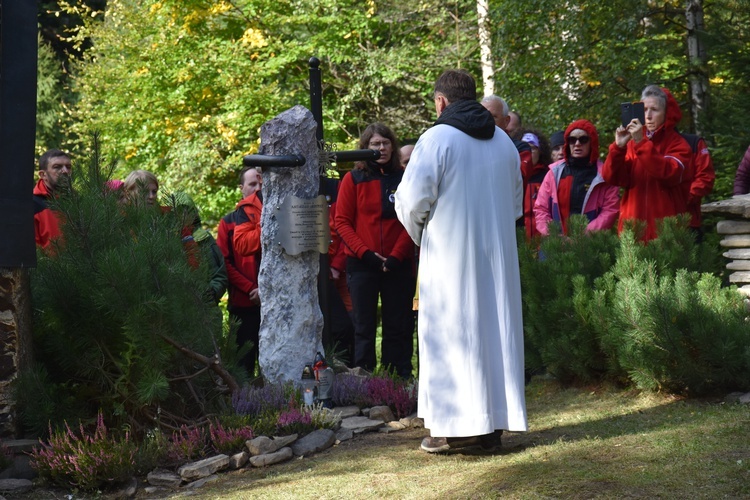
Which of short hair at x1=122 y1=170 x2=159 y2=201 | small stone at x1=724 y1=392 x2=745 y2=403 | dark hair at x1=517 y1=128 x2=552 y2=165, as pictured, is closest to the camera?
small stone at x1=724 y1=392 x2=745 y2=403

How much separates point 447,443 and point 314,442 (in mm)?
994

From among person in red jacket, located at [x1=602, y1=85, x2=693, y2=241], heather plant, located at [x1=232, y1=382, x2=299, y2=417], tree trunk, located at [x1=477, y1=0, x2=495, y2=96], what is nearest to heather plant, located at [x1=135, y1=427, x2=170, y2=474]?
heather plant, located at [x1=232, y1=382, x2=299, y2=417]

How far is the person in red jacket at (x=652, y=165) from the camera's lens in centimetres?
790

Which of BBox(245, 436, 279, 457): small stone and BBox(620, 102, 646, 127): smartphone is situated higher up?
BBox(620, 102, 646, 127): smartphone

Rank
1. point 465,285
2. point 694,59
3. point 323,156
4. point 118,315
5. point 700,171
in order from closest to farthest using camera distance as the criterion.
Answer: point 465,285
point 118,315
point 323,156
point 700,171
point 694,59

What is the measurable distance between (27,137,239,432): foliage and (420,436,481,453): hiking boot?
1.57 metres

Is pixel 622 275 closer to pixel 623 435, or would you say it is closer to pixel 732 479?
pixel 623 435

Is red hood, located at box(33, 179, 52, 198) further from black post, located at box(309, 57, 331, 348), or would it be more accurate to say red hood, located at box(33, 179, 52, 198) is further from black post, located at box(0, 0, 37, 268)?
black post, located at box(309, 57, 331, 348)

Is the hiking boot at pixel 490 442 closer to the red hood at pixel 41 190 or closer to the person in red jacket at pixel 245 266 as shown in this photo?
the person in red jacket at pixel 245 266

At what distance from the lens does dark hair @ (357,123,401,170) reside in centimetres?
861

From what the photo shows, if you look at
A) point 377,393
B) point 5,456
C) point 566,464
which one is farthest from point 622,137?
point 5,456

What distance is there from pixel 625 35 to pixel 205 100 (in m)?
7.99

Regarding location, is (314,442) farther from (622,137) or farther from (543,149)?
(543,149)

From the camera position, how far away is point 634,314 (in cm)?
A: 728
